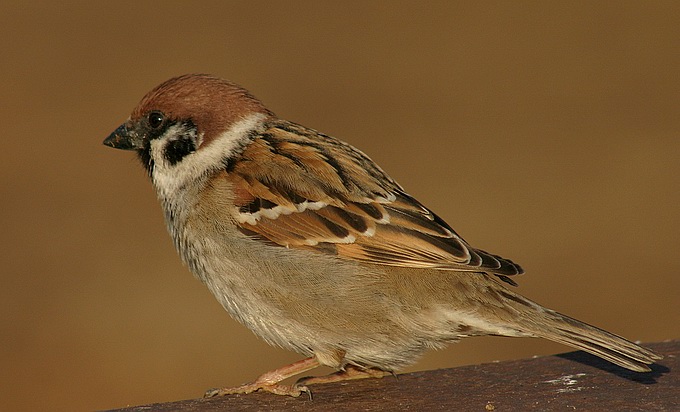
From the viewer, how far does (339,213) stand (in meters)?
4.36

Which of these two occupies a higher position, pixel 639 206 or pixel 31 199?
pixel 639 206

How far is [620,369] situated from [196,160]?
1.82 metres

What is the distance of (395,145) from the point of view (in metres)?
11.5

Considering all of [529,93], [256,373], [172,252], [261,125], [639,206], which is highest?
[529,93]

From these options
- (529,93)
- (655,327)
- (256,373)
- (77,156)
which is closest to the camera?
(256,373)

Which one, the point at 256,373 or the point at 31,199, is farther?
the point at 31,199

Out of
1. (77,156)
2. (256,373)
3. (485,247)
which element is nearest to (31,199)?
(77,156)

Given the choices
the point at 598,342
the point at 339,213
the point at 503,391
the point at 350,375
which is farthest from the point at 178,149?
the point at 598,342

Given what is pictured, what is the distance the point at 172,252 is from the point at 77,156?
6.74 ft

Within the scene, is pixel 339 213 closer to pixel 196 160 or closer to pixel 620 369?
pixel 196 160

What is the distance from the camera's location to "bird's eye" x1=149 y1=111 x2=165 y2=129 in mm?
4754

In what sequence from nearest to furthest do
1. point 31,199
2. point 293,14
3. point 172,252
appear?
point 172,252 → point 31,199 → point 293,14

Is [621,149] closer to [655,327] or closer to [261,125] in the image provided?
[655,327]

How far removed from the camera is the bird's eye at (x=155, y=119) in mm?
4754
